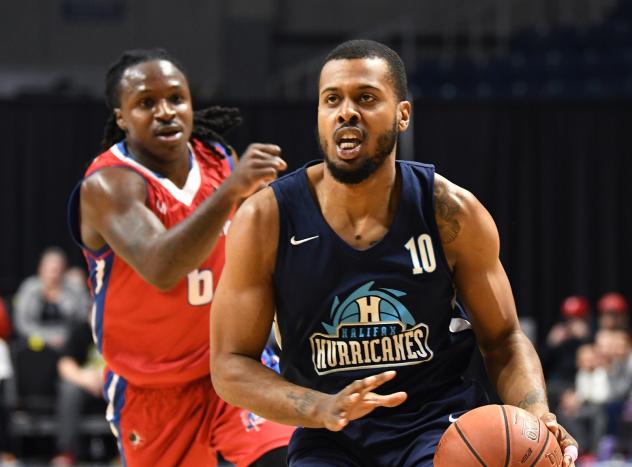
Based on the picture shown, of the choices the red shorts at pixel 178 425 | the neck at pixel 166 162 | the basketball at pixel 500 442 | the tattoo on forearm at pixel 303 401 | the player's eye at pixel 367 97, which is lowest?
the red shorts at pixel 178 425

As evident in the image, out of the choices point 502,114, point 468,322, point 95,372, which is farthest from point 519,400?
point 502,114

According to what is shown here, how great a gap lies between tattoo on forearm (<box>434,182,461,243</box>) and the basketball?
57cm

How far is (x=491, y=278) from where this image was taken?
11.5 feet

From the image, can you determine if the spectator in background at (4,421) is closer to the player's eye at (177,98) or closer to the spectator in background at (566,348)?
the spectator in background at (566,348)

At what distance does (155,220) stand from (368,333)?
3.67 ft

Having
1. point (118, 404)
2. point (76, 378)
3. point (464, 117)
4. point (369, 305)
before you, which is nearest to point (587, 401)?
point (76, 378)

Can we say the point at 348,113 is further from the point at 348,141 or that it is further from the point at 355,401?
the point at 355,401

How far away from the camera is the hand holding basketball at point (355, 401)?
294 centimetres

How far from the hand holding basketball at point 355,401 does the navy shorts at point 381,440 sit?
1.11ft

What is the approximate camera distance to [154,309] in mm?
4348

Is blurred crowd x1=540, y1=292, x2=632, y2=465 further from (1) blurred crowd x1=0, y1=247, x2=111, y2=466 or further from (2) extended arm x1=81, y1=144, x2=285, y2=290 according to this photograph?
(2) extended arm x1=81, y1=144, x2=285, y2=290

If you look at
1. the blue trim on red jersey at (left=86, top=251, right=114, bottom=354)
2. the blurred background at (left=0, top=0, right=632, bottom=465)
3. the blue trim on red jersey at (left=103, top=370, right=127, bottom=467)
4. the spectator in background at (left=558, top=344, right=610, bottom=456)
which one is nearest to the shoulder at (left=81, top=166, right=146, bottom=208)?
the blue trim on red jersey at (left=86, top=251, right=114, bottom=354)

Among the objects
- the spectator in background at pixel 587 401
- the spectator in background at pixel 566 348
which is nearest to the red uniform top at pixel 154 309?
the spectator in background at pixel 587 401

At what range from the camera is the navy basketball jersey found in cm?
338
